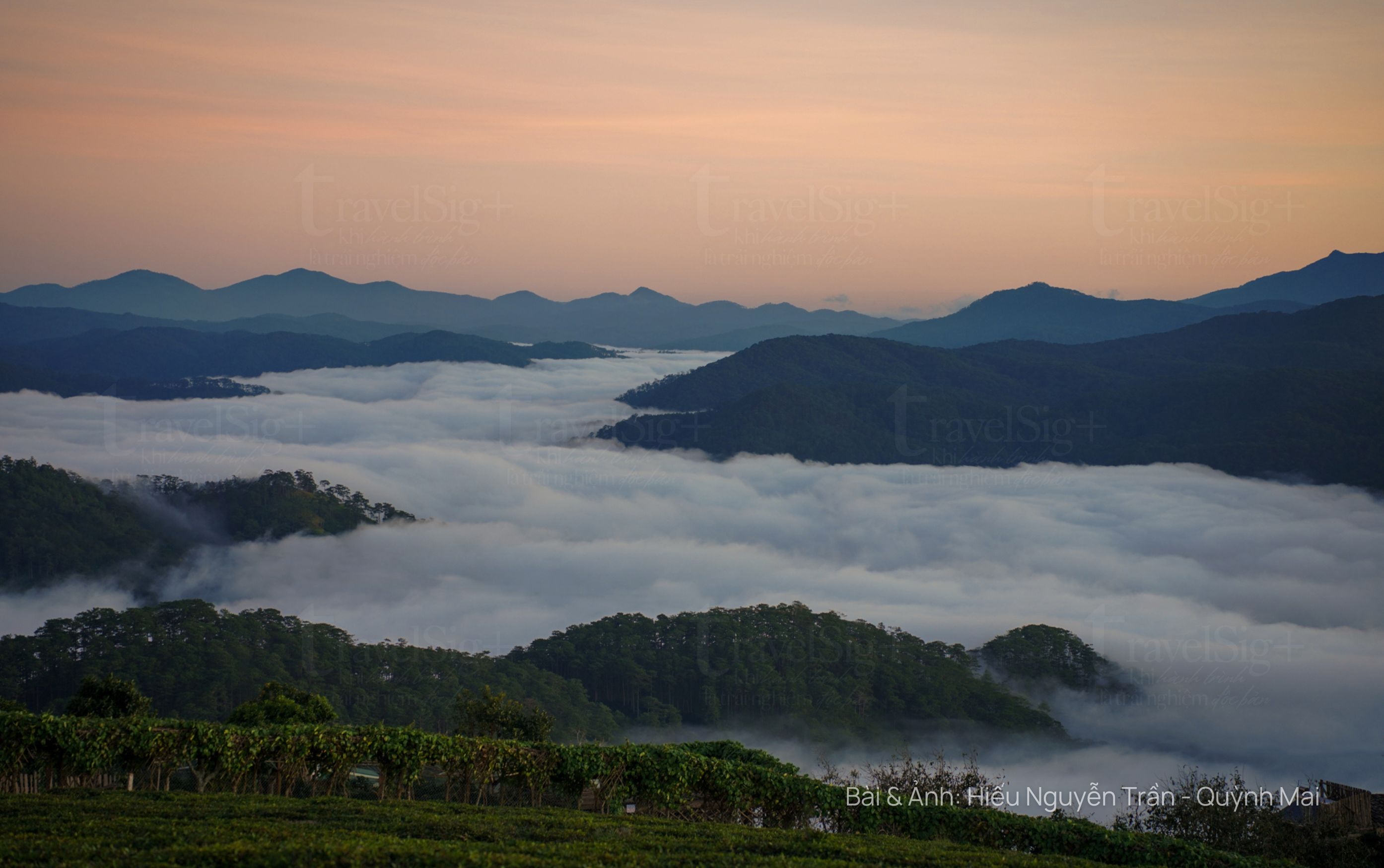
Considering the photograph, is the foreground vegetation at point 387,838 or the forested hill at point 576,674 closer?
the foreground vegetation at point 387,838

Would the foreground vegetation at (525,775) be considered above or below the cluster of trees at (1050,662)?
above

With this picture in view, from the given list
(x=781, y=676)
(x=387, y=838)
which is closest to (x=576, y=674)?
(x=781, y=676)

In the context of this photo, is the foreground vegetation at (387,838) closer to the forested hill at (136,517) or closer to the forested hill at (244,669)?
the forested hill at (244,669)

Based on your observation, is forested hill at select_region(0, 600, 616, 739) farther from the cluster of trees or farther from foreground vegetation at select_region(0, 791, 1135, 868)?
foreground vegetation at select_region(0, 791, 1135, 868)

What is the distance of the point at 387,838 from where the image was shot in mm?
16828

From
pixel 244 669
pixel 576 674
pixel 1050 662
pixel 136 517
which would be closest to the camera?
pixel 244 669

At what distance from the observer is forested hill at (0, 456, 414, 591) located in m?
106

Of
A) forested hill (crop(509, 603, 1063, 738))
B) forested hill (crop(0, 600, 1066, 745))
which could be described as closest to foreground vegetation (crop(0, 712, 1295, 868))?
forested hill (crop(0, 600, 1066, 745))

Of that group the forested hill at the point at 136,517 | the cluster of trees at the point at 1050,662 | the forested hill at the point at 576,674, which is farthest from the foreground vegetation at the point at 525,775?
the forested hill at the point at 136,517

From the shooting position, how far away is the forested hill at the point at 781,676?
70688 millimetres

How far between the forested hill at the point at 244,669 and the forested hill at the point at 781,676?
6.42 m

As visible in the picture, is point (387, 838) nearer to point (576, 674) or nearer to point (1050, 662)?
point (576, 674)

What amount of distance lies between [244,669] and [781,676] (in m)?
40.1

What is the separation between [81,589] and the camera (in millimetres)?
104875
